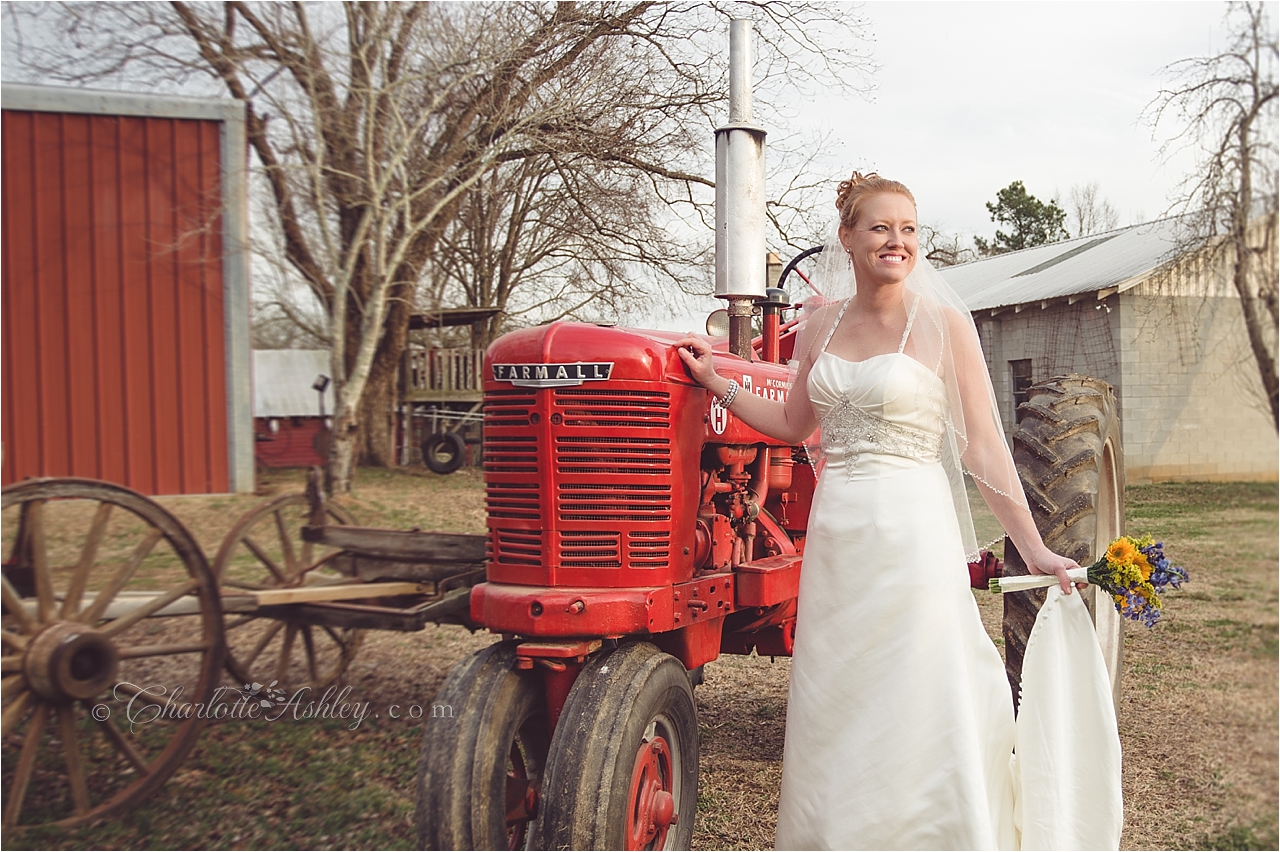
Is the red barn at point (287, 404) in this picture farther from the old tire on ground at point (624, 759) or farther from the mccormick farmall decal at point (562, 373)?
the old tire on ground at point (624, 759)

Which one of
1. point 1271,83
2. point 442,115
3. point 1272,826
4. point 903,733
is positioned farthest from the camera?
point 442,115

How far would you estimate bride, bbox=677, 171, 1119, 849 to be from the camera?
2246mm

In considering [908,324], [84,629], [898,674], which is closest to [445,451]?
[84,629]

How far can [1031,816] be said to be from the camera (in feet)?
7.55

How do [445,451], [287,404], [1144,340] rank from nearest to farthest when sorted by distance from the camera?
[1144,340] → [445,451] → [287,404]

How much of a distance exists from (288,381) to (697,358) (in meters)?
18.4

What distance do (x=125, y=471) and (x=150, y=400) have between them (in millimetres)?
488

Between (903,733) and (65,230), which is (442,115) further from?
(903,733)

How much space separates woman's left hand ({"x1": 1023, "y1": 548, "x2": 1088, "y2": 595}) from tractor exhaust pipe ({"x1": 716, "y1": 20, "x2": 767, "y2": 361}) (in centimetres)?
120

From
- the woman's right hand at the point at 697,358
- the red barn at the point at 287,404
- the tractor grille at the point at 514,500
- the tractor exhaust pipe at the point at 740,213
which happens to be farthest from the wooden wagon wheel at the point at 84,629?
the red barn at the point at 287,404

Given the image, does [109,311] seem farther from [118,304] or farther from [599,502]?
[599,502]

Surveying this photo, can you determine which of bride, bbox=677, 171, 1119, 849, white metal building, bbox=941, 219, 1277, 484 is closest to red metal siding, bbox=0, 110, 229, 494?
bride, bbox=677, 171, 1119, 849

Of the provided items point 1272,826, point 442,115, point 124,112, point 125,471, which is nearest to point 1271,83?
point 1272,826

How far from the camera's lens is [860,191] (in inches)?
97.4
